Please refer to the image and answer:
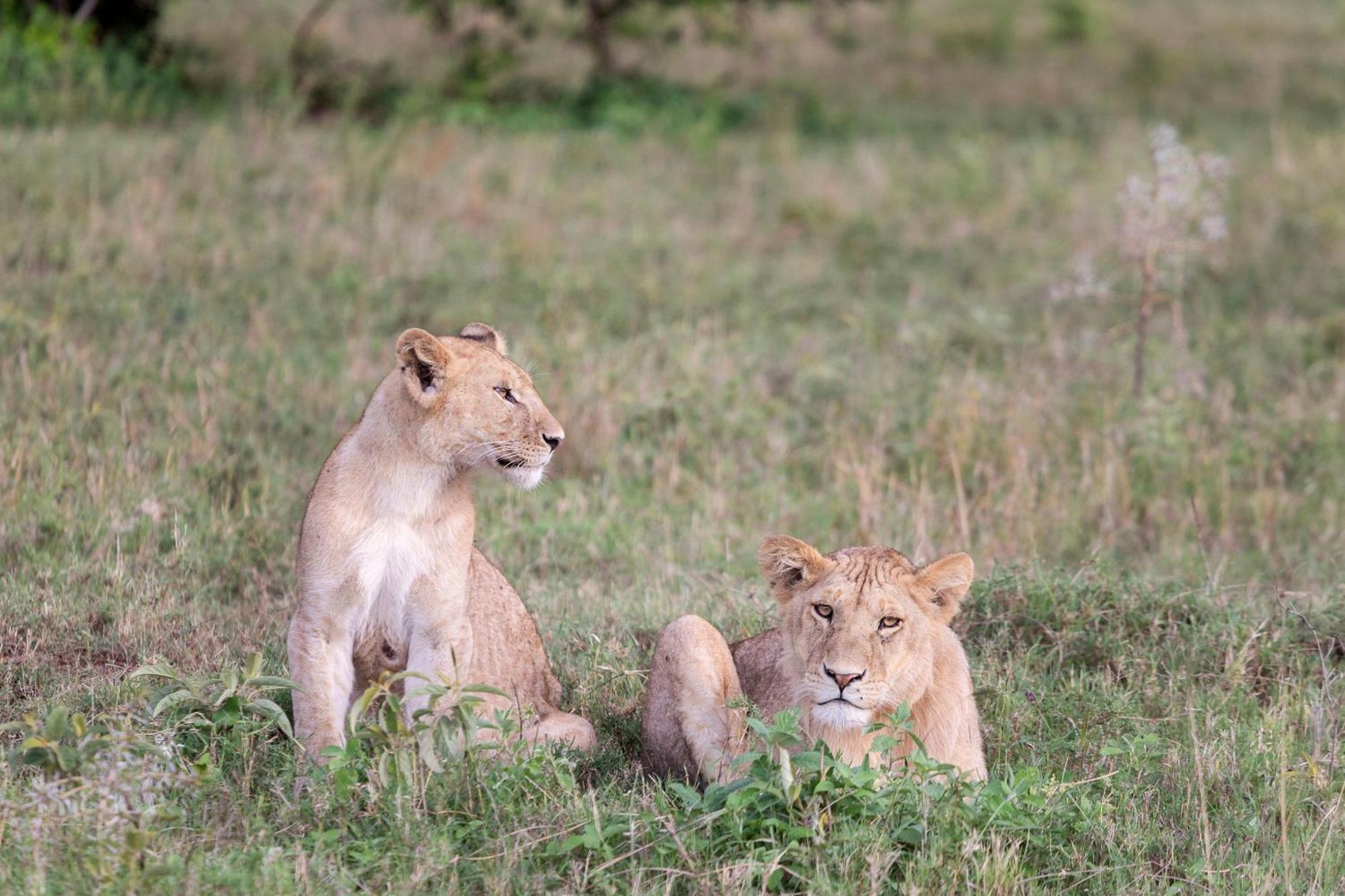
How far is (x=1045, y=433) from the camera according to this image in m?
8.47

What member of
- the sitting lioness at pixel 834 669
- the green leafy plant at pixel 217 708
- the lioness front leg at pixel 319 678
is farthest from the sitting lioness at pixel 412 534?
the sitting lioness at pixel 834 669

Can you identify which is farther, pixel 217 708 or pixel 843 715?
pixel 217 708

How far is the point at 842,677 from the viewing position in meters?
4.23

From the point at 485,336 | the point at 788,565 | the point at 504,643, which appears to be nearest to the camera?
the point at 788,565

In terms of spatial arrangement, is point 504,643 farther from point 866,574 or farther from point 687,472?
point 687,472

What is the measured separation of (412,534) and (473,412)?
0.41m

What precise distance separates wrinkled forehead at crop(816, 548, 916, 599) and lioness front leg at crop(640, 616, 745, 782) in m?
0.47

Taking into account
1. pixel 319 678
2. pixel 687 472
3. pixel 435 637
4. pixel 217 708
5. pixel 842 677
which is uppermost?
pixel 842 677

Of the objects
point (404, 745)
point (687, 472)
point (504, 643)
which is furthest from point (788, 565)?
point (687, 472)

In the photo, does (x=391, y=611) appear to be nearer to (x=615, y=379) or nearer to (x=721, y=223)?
(x=615, y=379)

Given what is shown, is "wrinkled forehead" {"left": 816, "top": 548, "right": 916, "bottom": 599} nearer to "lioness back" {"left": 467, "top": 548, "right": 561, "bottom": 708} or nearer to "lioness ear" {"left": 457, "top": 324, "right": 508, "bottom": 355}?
"lioness back" {"left": 467, "top": 548, "right": 561, "bottom": 708}

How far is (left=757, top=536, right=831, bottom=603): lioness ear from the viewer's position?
180 inches

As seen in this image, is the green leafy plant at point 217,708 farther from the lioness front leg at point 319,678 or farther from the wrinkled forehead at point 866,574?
the wrinkled forehead at point 866,574

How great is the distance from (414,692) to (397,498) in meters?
0.66
